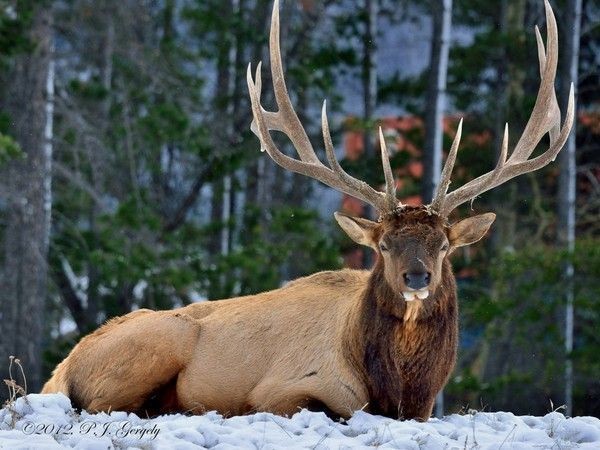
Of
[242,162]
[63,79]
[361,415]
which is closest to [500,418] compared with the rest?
[361,415]

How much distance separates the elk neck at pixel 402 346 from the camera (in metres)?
8.42

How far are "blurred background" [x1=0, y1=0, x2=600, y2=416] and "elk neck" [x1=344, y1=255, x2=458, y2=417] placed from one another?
862cm

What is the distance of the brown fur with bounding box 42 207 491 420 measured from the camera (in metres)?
8.44

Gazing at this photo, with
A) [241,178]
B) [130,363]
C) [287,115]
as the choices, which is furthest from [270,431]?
[241,178]

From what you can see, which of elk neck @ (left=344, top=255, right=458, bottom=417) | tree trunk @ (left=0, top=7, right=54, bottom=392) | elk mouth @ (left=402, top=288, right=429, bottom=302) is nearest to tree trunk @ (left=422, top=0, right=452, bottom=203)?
tree trunk @ (left=0, top=7, right=54, bottom=392)

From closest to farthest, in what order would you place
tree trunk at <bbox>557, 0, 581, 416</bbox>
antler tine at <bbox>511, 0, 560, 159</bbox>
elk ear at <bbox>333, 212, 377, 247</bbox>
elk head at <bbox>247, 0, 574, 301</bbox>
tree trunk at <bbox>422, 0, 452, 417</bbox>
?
elk head at <bbox>247, 0, 574, 301</bbox>
elk ear at <bbox>333, 212, 377, 247</bbox>
antler tine at <bbox>511, 0, 560, 159</bbox>
tree trunk at <bbox>422, 0, 452, 417</bbox>
tree trunk at <bbox>557, 0, 581, 416</bbox>

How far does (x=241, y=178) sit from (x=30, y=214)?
756cm

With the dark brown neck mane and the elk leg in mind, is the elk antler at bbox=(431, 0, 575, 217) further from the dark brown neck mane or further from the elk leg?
the elk leg

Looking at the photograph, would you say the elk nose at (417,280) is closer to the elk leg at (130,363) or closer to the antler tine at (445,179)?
the antler tine at (445,179)

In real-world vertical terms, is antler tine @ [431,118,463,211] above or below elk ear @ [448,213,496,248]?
above

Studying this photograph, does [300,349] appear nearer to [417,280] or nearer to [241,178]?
[417,280]

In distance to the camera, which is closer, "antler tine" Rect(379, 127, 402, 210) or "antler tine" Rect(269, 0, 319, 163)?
"antler tine" Rect(379, 127, 402, 210)

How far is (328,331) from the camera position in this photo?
9.02 metres

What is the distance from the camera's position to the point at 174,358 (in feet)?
29.6
